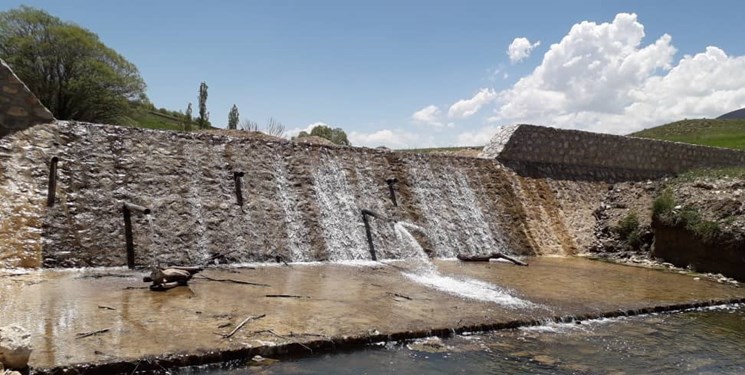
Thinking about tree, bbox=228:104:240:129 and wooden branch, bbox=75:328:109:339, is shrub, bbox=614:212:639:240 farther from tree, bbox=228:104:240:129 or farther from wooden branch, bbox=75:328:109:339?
tree, bbox=228:104:240:129

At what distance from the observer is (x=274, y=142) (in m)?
13.6

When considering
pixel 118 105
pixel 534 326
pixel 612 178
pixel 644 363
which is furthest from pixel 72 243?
pixel 118 105

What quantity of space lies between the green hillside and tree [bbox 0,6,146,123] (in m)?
39.8

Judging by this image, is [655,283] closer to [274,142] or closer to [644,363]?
[644,363]

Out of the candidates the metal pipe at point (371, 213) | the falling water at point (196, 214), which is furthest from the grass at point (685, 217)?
the falling water at point (196, 214)

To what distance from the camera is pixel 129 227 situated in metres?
9.95

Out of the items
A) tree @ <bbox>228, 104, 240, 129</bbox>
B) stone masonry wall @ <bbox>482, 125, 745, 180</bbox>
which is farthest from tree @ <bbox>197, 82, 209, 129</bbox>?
stone masonry wall @ <bbox>482, 125, 745, 180</bbox>

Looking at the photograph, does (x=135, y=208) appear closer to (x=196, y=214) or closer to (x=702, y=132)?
(x=196, y=214)

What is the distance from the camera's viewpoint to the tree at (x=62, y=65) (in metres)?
25.5

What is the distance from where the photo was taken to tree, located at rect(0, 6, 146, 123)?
25.5 m

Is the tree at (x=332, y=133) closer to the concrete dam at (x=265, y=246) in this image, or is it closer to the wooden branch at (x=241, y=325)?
the concrete dam at (x=265, y=246)

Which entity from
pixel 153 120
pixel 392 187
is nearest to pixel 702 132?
pixel 392 187

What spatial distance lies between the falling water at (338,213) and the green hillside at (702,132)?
34951mm

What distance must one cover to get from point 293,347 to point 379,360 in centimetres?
92
